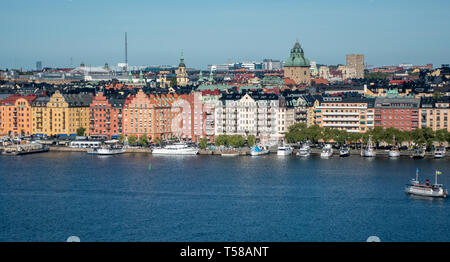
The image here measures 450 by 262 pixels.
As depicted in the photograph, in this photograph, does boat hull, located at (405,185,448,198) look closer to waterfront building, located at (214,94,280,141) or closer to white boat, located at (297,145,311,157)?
white boat, located at (297,145,311,157)

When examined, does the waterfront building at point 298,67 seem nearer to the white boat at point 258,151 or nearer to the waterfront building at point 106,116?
the waterfront building at point 106,116

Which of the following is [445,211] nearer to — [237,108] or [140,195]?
[140,195]

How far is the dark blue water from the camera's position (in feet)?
41.7

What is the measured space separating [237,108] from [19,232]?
19554 mm

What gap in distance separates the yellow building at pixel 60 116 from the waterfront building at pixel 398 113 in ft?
38.5

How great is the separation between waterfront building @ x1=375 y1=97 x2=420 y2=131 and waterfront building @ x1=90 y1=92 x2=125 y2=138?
33.1 feet

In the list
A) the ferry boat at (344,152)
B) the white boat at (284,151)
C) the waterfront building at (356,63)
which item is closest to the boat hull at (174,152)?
the white boat at (284,151)

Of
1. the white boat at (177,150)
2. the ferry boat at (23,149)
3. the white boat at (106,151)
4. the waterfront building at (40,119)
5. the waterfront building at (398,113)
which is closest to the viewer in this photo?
the white boat at (177,150)

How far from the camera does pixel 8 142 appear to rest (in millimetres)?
31016

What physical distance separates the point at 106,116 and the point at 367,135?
1068 centimetres

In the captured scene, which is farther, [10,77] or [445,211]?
[10,77]

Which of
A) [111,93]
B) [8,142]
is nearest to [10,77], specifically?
[111,93]

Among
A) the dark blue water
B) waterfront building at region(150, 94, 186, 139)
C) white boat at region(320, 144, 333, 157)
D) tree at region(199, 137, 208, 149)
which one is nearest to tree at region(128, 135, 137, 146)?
waterfront building at region(150, 94, 186, 139)

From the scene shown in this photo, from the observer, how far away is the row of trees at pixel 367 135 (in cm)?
2706
